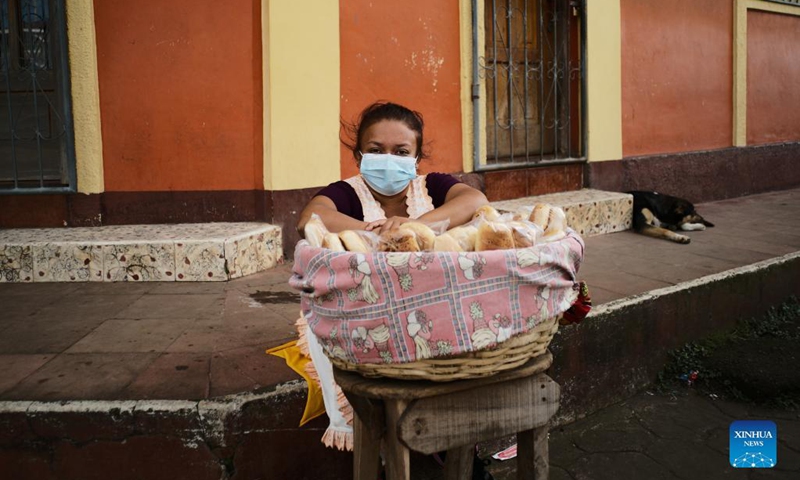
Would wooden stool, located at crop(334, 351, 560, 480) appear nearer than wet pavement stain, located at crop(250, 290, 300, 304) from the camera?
Yes

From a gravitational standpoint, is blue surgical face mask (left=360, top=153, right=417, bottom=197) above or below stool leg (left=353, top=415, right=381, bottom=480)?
above

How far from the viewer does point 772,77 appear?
8.79m

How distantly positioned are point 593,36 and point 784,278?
2.85 metres

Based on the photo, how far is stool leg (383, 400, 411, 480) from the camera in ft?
5.28

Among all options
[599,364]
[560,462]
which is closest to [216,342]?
[560,462]

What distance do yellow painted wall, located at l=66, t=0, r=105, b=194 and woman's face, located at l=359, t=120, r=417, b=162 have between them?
2.83m

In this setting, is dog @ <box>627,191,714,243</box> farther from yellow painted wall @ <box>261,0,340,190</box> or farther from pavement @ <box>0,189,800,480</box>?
yellow painted wall @ <box>261,0,340,190</box>

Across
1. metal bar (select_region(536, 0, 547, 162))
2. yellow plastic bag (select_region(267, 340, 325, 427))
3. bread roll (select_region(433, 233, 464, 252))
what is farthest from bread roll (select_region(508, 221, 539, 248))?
metal bar (select_region(536, 0, 547, 162))

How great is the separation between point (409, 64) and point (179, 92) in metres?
1.71

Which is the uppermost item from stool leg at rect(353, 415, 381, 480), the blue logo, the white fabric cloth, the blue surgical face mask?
the blue surgical face mask

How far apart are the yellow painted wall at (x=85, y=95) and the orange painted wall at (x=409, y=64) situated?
5.30ft

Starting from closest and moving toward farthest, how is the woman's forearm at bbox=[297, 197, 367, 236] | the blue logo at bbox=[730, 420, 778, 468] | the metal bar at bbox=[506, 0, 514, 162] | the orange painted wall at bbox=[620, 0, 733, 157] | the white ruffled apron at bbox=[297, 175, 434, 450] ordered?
the white ruffled apron at bbox=[297, 175, 434, 450]
the woman's forearm at bbox=[297, 197, 367, 236]
the blue logo at bbox=[730, 420, 778, 468]
the metal bar at bbox=[506, 0, 514, 162]
the orange painted wall at bbox=[620, 0, 733, 157]

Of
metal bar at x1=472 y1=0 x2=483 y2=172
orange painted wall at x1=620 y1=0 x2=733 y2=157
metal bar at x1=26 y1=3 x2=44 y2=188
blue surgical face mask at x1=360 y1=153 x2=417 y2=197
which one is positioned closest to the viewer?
blue surgical face mask at x1=360 y1=153 x2=417 y2=197

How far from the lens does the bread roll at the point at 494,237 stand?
161 centimetres
